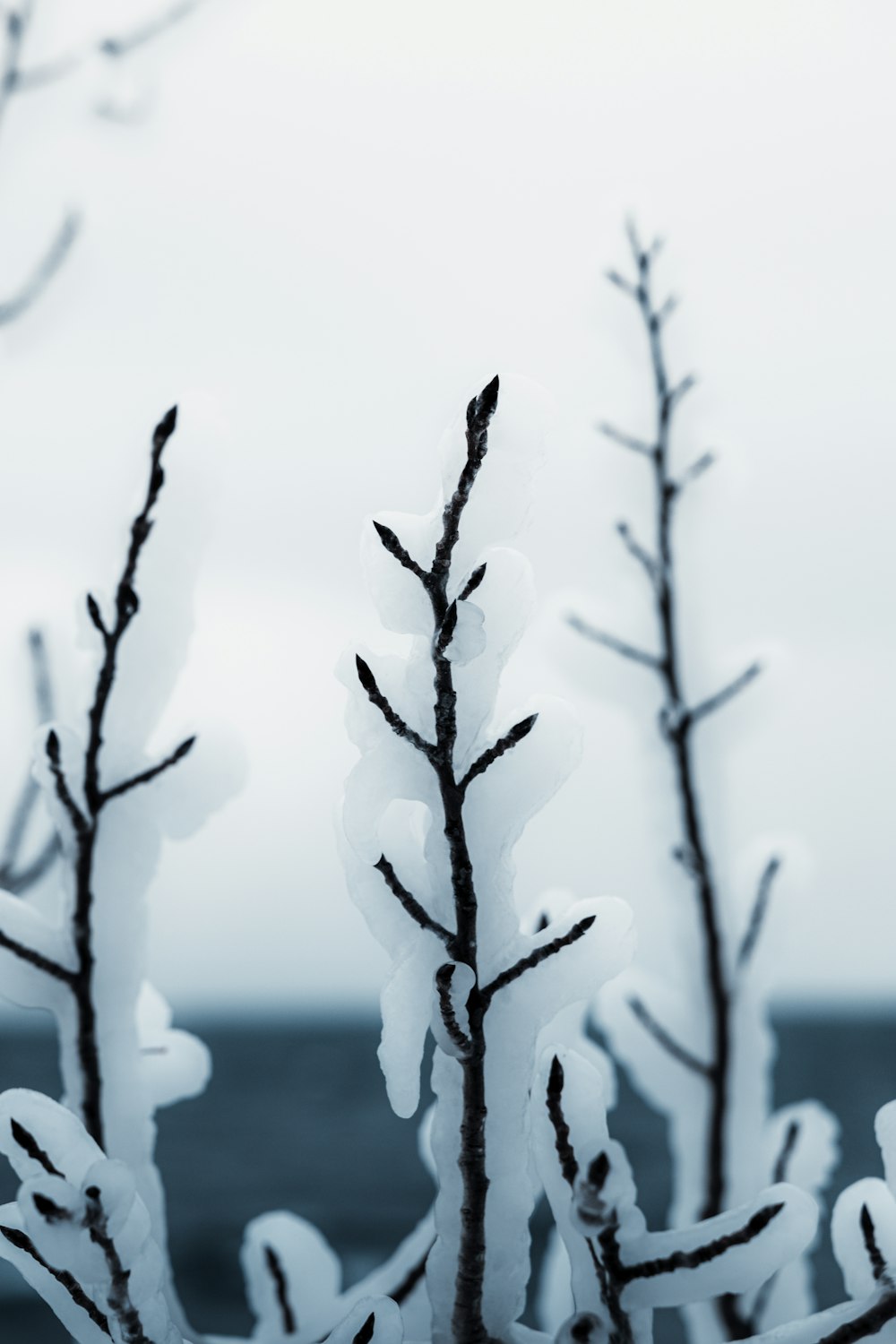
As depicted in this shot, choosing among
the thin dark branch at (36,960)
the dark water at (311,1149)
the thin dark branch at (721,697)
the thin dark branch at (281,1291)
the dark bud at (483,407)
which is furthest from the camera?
Result: the dark water at (311,1149)

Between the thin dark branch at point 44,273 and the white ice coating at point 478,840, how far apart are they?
40 cm

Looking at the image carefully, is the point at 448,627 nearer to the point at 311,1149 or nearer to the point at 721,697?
the point at 721,697

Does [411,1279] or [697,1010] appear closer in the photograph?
[411,1279]

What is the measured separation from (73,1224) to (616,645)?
0.44 metres

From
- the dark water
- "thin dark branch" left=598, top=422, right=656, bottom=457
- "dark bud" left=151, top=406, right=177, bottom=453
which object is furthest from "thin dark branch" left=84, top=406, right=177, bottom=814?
the dark water

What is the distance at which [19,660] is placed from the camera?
0.63 m

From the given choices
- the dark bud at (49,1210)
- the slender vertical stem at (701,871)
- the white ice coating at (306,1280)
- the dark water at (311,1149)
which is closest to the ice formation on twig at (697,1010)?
the slender vertical stem at (701,871)

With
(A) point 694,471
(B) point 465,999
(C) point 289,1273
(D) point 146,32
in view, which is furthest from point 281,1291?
(D) point 146,32

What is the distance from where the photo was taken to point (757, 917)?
0.71 meters

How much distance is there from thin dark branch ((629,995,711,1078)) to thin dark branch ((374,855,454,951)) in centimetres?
33

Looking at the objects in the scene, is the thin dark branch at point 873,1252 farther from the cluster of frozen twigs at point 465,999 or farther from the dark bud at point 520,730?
the dark bud at point 520,730

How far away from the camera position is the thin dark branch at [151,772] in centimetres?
50

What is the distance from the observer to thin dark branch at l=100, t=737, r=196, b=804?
1.65 ft

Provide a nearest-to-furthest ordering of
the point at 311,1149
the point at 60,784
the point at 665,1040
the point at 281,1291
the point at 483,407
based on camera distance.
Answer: the point at 483,407 < the point at 60,784 < the point at 281,1291 < the point at 665,1040 < the point at 311,1149
